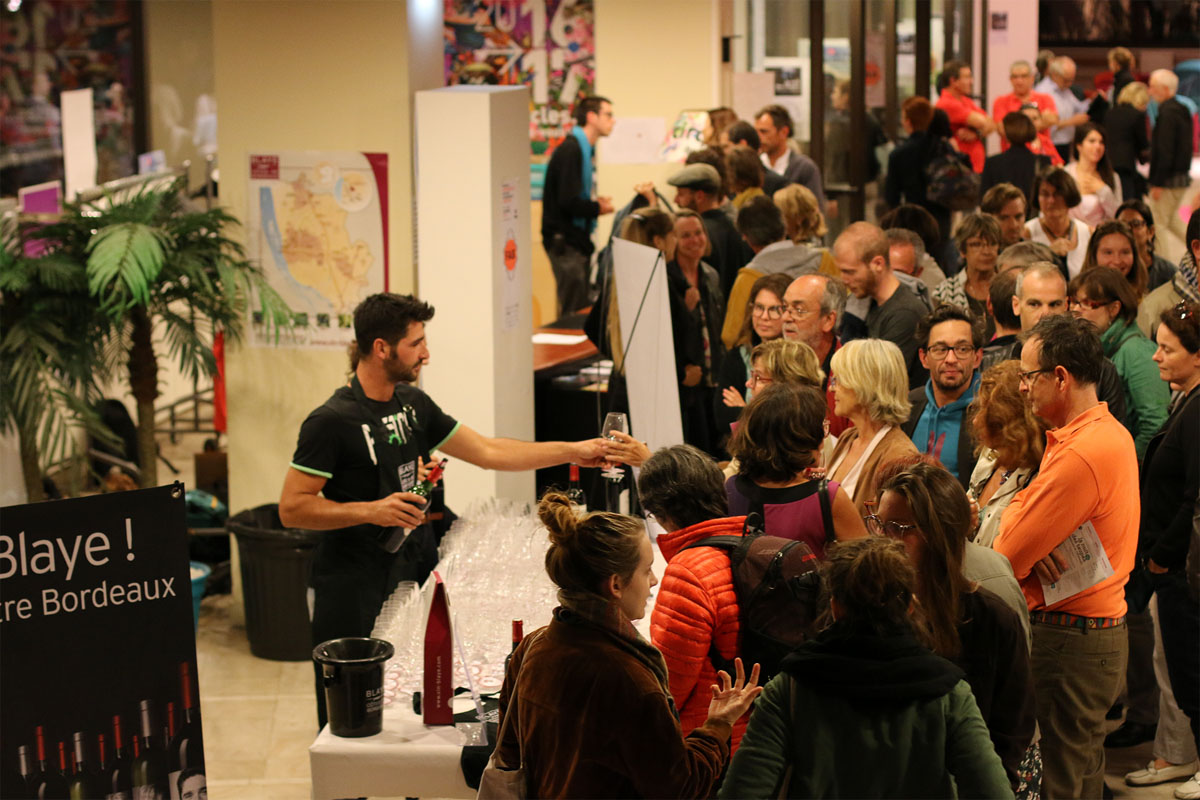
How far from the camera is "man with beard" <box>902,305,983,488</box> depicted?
402 cm

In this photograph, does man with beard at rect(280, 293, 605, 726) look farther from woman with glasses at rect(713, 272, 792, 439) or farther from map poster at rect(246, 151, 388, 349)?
map poster at rect(246, 151, 388, 349)

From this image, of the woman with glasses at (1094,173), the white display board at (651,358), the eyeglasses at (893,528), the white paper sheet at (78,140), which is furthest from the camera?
the white paper sheet at (78,140)

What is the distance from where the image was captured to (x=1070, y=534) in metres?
3.17

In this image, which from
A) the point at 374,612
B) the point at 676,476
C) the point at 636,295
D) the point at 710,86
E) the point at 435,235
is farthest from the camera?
the point at 710,86

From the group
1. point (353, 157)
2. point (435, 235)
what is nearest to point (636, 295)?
point (435, 235)

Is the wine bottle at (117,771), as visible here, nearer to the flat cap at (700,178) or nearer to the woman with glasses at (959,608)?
the woman with glasses at (959,608)

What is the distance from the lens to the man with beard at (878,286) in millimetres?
4930

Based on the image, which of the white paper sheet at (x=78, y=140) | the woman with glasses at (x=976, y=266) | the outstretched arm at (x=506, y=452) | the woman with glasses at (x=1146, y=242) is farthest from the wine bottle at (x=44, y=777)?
the white paper sheet at (x=78, y=140)

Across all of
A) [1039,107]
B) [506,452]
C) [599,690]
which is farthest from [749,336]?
[1039,107]

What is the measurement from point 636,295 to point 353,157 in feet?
4.46

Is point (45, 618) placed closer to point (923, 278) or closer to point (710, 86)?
point (923, 278)

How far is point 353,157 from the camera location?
5355 mm

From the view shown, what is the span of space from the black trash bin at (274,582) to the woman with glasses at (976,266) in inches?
112

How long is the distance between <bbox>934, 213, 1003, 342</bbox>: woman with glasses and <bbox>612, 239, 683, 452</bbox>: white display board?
1.40 meters
